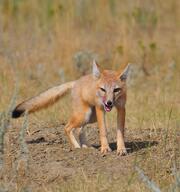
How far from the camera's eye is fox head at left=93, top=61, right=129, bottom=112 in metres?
6.62

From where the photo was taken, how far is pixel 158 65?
1175 cm

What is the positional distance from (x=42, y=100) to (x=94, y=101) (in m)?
0.68

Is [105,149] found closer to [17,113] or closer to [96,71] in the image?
[96,71]

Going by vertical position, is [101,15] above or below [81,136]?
above

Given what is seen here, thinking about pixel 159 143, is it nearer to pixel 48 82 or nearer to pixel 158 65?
pixel 48 82

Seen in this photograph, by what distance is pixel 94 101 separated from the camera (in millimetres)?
6832

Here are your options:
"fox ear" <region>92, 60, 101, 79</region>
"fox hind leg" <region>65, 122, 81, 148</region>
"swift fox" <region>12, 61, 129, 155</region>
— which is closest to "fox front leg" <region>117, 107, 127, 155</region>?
"swift fox" <region>12, 61, 129, 155</region>

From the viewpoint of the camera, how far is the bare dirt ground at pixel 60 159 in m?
5.91

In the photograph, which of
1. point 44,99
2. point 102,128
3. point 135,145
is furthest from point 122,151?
point 44,99

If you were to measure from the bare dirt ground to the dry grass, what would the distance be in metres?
0.36

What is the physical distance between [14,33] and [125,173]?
24.0 feet

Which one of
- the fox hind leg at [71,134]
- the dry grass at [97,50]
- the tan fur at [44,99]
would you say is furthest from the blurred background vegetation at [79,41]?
the fox hind leg at [71,134]

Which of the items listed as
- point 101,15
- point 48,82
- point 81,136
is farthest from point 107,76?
point 101,15

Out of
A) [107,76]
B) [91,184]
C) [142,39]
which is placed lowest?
[91,184]
